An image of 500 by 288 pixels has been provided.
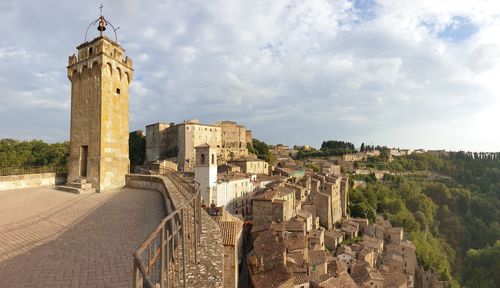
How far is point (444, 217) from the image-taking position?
70.2m

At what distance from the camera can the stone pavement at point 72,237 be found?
4734 millimetres

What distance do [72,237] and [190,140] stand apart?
53797mm

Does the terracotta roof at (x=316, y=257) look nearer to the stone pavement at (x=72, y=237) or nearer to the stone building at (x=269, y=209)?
the stone building at (x=269, y=209)

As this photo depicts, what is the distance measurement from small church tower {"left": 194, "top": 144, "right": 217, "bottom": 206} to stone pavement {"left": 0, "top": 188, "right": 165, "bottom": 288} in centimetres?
1586

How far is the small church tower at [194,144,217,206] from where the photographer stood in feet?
93.5

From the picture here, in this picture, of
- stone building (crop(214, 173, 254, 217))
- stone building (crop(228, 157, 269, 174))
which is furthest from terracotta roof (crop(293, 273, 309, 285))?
stone building (crop(228, 157, 269, 174))

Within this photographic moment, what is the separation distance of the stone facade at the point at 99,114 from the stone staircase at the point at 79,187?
9.7 inches

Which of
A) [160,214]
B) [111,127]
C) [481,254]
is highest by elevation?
[111,127]

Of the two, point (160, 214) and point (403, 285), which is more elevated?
point (160, 214)

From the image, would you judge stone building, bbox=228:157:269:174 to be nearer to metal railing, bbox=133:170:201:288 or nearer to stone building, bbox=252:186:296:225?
stone building, bbox=252:186:296:225

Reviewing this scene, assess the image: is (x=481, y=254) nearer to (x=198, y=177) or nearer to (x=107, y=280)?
(x=198, y=177)

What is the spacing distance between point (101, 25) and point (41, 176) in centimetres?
921

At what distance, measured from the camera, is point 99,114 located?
49.5 feet

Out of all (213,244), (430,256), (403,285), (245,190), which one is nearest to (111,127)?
(213,244)
